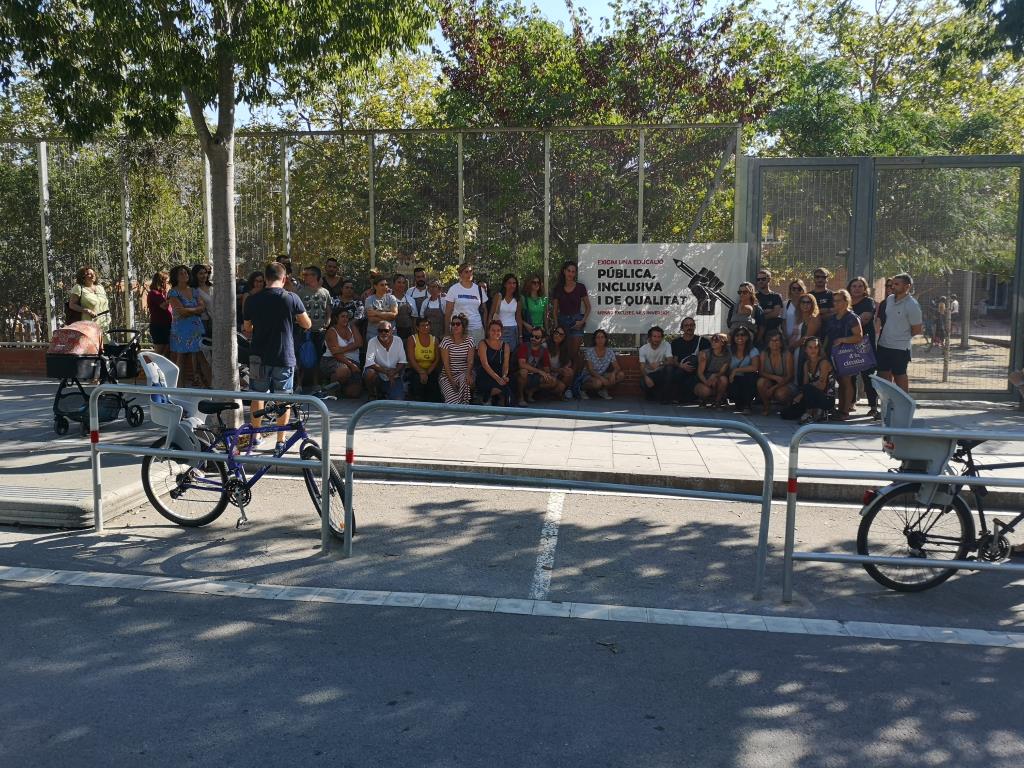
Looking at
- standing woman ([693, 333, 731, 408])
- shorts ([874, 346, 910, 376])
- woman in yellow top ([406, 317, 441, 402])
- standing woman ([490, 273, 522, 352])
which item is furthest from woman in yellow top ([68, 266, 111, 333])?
shorts ([874, 346, 910, 376])

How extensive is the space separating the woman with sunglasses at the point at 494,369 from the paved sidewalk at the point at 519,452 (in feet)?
2.37

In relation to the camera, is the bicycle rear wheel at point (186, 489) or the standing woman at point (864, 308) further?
the standing woman at point (864, 308)

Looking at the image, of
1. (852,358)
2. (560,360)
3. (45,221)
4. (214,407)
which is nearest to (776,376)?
(852,358)

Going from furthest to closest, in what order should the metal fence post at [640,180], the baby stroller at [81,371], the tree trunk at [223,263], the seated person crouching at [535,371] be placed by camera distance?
the metal fence post at [640,180] → the seated person crouching at [535,371] → the baby stroller at [81,371] → the tree trunk at [223,263]

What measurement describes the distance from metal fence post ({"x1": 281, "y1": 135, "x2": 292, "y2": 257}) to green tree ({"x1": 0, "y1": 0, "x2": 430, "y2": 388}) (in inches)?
160

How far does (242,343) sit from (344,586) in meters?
7.89

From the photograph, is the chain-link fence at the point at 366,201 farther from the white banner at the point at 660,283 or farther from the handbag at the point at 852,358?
the handbag at the point at 852,358

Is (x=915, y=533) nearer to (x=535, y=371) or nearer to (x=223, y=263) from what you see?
(x=223, y=263)

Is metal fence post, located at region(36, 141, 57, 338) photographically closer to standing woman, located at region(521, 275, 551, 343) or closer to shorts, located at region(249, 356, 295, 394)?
shorts, located at region(249, 356, 295, 394)

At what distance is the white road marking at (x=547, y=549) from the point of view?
5.57 metres

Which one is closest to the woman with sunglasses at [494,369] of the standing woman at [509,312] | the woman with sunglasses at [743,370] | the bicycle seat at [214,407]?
the standing woman at [509,312]

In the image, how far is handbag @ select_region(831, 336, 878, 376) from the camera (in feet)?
37.3

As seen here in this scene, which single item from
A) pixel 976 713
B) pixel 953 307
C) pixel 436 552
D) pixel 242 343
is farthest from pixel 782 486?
pixel 242 343

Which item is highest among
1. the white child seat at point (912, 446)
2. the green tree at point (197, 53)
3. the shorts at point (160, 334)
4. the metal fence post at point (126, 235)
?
the green tree at point (197, 53)
